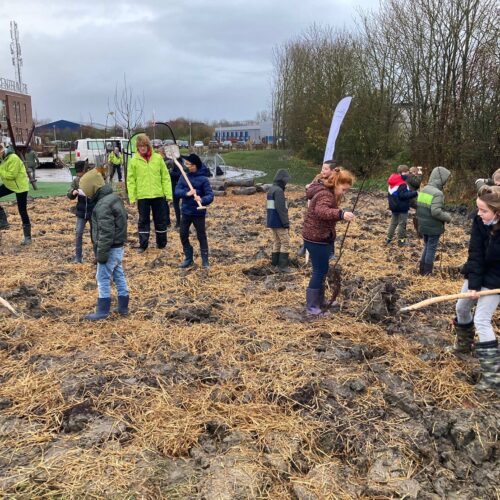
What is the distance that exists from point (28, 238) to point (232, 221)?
4.64 meters

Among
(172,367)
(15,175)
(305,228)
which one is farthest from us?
(15,175)

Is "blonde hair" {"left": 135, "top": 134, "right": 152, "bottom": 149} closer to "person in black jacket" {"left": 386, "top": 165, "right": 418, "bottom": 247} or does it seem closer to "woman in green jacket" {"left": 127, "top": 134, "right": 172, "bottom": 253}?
"woman in green jacket" {"left": 127, "top": 134, "right": 172, "bottom": 253}

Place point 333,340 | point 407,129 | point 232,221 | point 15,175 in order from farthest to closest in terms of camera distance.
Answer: point 407,129
point 232,221
point 15,175
point 333,340

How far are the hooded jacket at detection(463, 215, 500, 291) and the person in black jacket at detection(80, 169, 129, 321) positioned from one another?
324cm

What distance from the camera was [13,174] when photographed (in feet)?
26.7

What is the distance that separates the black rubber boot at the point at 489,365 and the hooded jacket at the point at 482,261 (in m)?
0.45

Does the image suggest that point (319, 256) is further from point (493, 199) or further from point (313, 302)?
point (493, 199)

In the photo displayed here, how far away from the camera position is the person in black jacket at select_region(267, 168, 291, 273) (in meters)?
6.69

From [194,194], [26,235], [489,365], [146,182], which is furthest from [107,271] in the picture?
[26,235]

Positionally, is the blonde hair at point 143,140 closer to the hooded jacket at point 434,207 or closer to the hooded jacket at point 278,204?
the hooded jacket at point 278,204

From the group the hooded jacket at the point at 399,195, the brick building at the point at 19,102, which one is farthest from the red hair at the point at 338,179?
the brick building at the point at 19,102

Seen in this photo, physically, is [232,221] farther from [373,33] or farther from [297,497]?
[373,33]

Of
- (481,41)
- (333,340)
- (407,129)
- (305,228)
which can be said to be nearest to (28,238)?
(305,228)

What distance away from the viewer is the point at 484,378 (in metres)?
3.68
